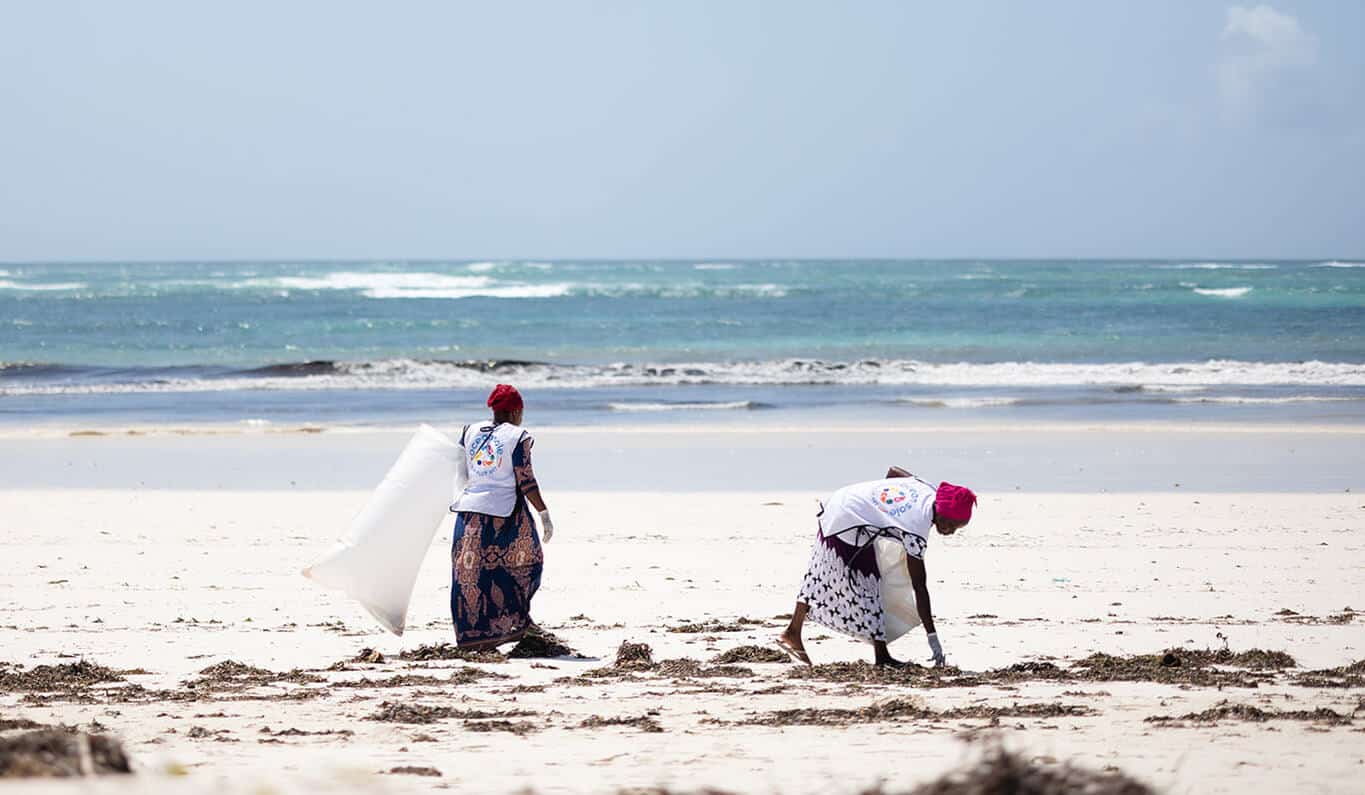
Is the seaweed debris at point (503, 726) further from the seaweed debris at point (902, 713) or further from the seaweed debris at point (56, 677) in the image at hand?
the seaweed debris at point (56, 677)

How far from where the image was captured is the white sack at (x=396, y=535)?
652 cm

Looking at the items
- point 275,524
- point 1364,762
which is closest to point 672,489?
point 275,524

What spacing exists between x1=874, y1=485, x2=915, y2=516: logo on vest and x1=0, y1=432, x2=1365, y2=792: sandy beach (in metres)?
0.73

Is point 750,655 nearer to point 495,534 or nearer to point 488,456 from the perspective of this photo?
point 495,534

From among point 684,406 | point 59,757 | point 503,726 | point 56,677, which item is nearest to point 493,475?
point 503,726

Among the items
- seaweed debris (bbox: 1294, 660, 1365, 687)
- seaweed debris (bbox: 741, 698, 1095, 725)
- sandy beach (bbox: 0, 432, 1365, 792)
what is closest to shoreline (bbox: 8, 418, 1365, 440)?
sandy beach (bbox: 0, 432, 1365, 792)

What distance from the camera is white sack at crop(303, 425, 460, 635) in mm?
6520

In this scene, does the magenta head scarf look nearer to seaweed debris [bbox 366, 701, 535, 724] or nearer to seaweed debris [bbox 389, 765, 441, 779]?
seaweed debris [bbox 366, 701, 535, 724]

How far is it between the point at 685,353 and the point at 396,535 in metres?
27.0

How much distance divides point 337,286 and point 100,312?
1816cm

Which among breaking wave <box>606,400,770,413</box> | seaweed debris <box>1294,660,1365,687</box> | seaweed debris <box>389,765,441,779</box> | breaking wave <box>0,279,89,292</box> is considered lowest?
breaking wave <box>606,400,770,413</box>

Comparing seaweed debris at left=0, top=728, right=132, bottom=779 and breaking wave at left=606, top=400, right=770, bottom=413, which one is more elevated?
seaweed debris at left=0, top=728, right=132, bottom=779

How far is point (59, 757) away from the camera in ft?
11.9

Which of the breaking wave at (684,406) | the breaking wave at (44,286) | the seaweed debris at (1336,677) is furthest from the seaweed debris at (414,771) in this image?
the breaking wave at (44,286)
